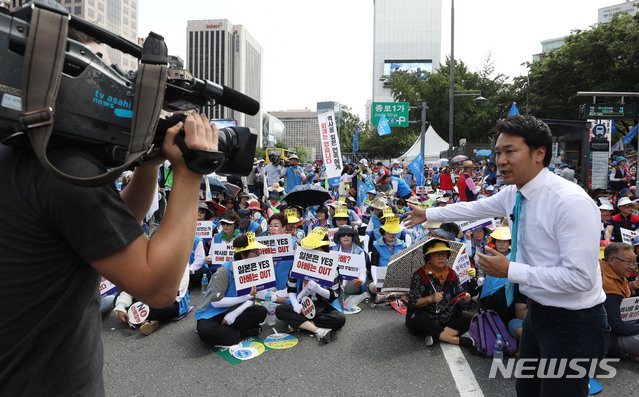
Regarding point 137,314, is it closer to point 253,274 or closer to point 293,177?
point 253,274

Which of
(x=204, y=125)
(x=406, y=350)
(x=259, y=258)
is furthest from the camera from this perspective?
(x=259, y=258)

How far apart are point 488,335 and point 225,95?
415cm

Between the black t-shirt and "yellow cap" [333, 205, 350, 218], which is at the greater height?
the black t-shirt

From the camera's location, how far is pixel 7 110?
85 cm

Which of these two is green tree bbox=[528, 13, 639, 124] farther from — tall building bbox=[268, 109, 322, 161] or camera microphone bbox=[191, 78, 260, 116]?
tall building bbox=[268, 109, 322, 161]

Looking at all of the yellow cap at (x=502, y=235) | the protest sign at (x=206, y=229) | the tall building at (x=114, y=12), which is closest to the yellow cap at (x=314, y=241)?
the yellow cap at (x=502, y=235)

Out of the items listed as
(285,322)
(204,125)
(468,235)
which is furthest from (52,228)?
(468,235)

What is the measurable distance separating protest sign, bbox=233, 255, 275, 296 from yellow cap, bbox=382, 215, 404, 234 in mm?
2493

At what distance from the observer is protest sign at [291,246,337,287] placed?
17.3 feet

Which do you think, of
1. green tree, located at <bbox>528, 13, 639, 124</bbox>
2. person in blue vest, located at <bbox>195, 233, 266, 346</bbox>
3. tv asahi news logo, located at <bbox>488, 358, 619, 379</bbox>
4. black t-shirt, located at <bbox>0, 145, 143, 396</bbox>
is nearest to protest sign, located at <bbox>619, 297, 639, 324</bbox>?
tv asahi news logo, located at <bbox>488, 358, 619, 379</bbox>

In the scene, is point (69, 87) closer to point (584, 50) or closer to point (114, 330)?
point (114, 330)

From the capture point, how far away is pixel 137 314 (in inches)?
203

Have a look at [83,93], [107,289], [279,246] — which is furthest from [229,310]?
[83,93]

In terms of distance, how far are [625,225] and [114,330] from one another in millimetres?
8647
